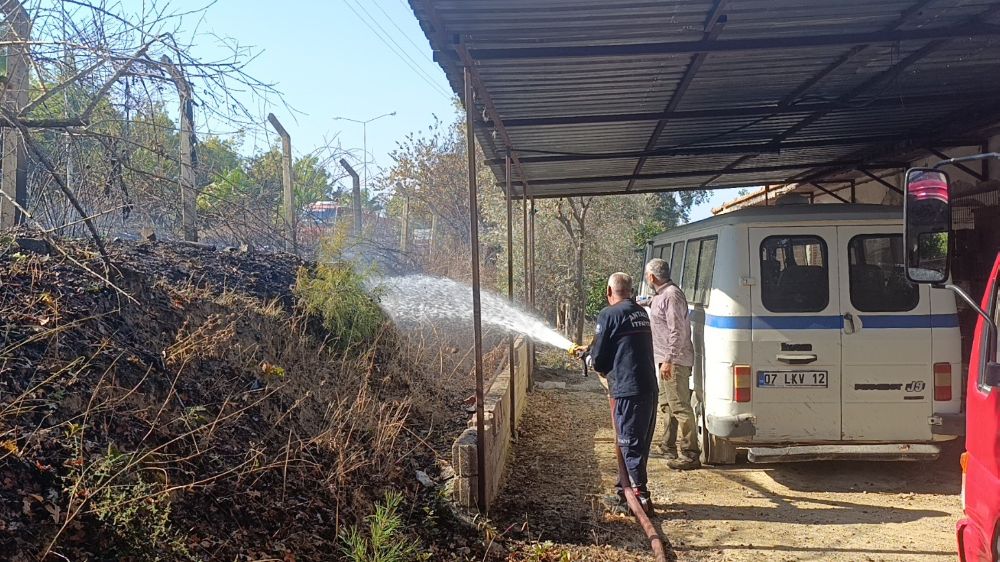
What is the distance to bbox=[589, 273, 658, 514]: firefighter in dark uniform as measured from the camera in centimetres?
593

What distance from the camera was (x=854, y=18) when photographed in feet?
18.5

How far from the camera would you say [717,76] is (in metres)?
6.86

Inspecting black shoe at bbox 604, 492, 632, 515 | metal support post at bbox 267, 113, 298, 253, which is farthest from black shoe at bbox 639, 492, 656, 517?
metal support post at bbox 267, 113, 298, 253

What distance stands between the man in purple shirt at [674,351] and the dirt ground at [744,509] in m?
0.37

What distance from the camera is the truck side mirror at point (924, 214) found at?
120 inches

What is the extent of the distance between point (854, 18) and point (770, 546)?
155 inches

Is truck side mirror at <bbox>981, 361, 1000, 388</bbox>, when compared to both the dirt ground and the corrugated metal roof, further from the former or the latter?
the corrugated metal roof

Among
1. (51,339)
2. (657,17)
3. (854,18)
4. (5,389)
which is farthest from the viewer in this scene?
(854,18)

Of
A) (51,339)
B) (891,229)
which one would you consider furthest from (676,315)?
(51,339)

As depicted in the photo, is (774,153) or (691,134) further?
(774,153)

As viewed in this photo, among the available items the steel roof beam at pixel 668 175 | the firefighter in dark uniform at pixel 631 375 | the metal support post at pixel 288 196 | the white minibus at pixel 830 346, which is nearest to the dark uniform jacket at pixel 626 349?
the firefighter in dark uniform at pixel 631 375

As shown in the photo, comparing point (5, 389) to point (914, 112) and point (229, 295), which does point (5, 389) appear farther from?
point (914, 112)

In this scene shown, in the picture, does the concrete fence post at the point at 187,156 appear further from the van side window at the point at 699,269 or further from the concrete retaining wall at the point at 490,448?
the van side window at the point at 699,269

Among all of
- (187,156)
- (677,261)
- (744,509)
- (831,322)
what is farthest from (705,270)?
(187,156)
